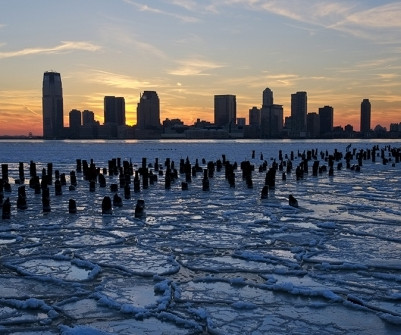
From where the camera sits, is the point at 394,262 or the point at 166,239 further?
the point at 166,239

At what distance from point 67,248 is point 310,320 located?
Answer: 5.81 meters

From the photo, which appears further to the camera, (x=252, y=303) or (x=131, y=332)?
(x=252, y=303)

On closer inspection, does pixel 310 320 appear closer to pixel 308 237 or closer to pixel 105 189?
pixel 308 237

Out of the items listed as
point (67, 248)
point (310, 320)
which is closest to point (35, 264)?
point (67, 248)

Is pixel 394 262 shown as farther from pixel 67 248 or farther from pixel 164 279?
pixel 67 248

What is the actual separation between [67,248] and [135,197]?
29.7 feet

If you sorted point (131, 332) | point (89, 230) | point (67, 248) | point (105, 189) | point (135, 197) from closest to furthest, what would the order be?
1. point (131, 332)
2. point (67, 248)
3. point (89, 230)
4. point (135, 197)
5. point (105, 189)

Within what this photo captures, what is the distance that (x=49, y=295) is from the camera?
696 cm

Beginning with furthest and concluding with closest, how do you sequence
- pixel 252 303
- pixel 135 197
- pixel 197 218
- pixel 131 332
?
pixel 135 197 < pixel 197 218 < pixel 252 303 < pixel 131 332

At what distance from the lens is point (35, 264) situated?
8.69m

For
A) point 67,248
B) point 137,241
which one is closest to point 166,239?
point 137,241

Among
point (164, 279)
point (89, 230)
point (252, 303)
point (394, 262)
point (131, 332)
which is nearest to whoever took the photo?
point (131, 332)

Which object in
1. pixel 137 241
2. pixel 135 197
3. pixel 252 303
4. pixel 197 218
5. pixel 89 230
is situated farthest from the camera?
pixel 135 197

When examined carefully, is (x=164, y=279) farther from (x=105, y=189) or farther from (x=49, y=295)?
(x=105, y=189)
